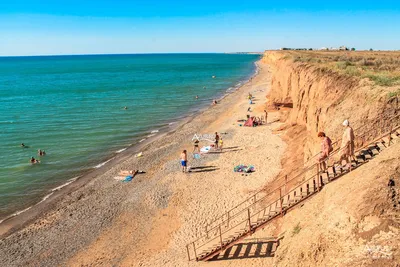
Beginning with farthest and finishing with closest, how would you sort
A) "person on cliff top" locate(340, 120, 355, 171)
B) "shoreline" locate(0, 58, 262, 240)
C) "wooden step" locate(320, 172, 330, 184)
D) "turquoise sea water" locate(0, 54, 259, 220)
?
1. "turquoise sea water" locate(0, 54, 259, 220)
2. "shoreline" locate(0, 58, 262, 240)
3. "wooden step" locate(320, 172, 330, 184)
4. "person on cliff top" locate(340, 120, 355, 171)

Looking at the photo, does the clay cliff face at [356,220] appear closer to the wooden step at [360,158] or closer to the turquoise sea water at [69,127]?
the wooden step at [360,158]

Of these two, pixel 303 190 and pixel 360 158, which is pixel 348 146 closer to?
pixel 360 158

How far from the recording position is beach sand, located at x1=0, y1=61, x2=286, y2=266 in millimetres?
14844

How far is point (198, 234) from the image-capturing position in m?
15.3

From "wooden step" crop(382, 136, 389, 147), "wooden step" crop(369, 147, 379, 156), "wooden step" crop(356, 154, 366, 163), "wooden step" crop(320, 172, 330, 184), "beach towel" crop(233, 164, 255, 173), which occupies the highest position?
"wooden step" crop(382, 136, 389, 147)

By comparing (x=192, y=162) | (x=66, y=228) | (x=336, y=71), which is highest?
(x=336, y=71)

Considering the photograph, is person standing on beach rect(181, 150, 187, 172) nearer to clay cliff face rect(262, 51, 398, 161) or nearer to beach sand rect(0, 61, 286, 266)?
beach sand rect(0, 61, 286, 266)

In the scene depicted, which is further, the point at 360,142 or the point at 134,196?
the point at 134,196

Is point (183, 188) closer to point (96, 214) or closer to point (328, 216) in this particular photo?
point (96, 214)

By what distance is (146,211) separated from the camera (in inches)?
716

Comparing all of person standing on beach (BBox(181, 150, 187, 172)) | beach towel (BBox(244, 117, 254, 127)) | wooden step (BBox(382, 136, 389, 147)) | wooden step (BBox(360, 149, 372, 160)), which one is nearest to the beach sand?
person standing on beach (BBox(181, 150, 187, 172))

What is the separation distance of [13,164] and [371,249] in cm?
2855

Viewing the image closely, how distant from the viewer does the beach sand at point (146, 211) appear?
1484 centimetres

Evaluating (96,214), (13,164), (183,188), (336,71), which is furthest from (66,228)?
(336,71)
